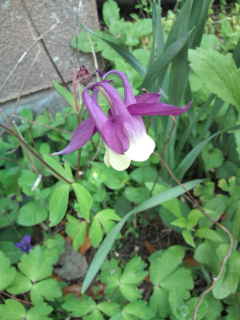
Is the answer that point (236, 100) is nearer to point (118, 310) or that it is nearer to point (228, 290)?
point (228, 290)

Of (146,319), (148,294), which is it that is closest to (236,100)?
(146,319)

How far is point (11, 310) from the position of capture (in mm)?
1080

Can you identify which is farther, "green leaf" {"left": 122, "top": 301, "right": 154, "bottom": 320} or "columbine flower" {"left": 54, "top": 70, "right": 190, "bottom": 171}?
"green leaf" {"left": 122, "top": 301, "right": 154, "bottom": 320}

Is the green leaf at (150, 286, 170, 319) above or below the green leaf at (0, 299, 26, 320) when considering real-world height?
below

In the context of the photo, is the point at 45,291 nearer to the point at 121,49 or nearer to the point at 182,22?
the point at 121,49

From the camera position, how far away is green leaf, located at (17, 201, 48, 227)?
4.34 feet

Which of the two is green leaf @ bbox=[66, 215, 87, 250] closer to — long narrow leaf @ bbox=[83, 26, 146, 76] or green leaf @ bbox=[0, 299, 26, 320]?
green leaf @ bbox=[0, 299, 26, 320]

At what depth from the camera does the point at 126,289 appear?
1.16 metres

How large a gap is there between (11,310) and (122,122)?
0.73 m

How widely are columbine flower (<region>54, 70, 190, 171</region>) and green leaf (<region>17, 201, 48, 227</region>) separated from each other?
2.01 feet

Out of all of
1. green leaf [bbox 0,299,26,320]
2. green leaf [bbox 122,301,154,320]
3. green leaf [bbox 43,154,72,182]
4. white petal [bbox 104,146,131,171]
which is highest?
white petal [bbox 104,146,131,171]

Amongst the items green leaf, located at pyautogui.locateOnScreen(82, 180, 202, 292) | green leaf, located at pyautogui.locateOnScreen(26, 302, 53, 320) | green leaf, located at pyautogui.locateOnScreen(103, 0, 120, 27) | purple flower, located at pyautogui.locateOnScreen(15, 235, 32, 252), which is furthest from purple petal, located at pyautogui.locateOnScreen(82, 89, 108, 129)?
green leaf, located at pyautogui.locateOnScreen(103, 0, 120, 27)

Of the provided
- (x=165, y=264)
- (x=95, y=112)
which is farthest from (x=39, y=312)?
(x=95, y=112)

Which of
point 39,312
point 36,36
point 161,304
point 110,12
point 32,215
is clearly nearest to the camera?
point 39,312
